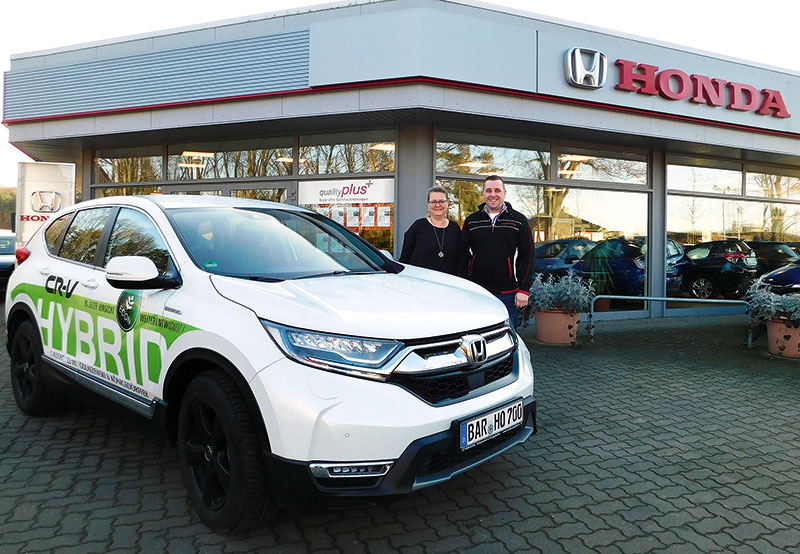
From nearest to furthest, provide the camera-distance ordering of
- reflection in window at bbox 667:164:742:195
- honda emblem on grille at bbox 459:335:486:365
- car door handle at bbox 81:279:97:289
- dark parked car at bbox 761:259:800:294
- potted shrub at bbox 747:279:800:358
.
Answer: honda emblem on grille at bbox 459:335:486:365, car door handle at bbox 81:279:97:289, potted shrub at bbox 747:279:800:358, dark parked car at bbox 761:259:800:294, reflection in window at bbox 667:164:742:195

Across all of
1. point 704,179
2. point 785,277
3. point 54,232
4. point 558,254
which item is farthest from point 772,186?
point 54,232

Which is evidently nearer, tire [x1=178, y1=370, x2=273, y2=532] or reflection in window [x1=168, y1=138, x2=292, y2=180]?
tire [x1=178, y1=370, x2=273, y2=532]

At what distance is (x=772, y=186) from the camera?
13.1 meters

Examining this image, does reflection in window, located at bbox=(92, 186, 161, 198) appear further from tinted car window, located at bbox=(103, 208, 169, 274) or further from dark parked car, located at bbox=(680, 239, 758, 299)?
dark parked car, located at bbox=(680, 239, 758, 299)

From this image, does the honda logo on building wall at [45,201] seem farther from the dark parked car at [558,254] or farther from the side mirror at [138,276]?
the side mirror at [138,276]

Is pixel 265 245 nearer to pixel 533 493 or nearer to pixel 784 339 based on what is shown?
pixel 533 493

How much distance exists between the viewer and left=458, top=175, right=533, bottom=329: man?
5020 millimetres

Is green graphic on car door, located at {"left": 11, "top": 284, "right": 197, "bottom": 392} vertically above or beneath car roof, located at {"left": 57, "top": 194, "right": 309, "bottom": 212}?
beneath

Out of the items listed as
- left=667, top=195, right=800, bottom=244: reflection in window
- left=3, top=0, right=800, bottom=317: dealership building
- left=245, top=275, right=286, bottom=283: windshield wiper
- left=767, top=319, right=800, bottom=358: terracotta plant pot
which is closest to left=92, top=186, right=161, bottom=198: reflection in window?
left=3, top=0, right=800, bottom=317: dealership building

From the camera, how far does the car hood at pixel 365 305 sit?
257cm

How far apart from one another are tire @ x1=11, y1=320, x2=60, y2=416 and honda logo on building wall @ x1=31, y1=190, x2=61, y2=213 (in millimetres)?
8634

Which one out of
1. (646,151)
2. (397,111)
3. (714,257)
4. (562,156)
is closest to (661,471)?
(397,111)

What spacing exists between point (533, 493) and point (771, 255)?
472 inches

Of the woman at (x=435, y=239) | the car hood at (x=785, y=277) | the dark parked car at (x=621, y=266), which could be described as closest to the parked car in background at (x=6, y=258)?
the woman at (x=435, y=239)
